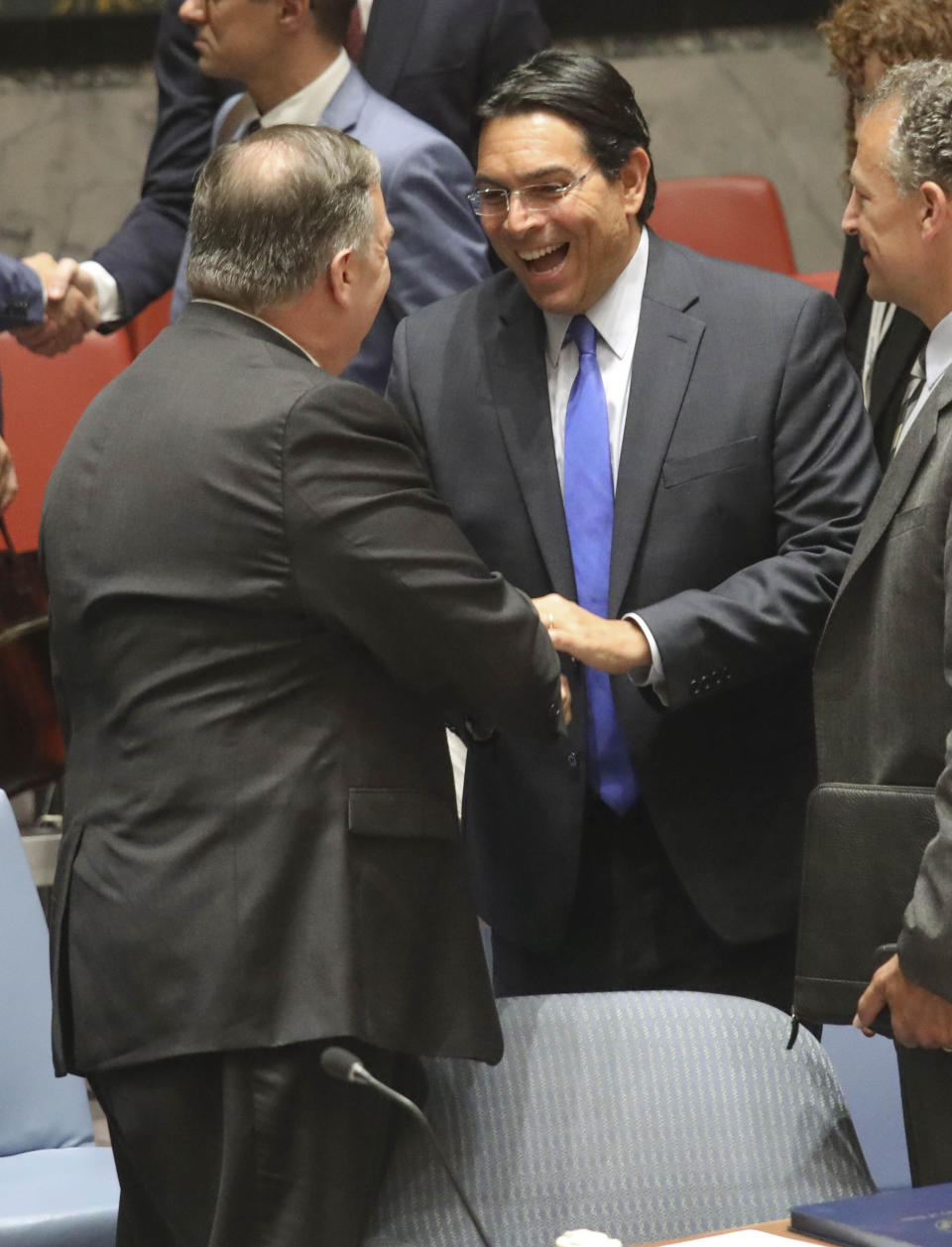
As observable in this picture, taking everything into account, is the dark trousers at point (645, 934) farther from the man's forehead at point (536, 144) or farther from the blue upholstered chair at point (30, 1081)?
the man's forehead at point (536, 144)

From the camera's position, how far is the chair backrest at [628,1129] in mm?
1824

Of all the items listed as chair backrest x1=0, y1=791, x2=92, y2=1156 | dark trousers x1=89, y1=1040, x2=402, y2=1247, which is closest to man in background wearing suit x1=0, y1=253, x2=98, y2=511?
chair backrest x1=0, y1=791, x2=92, y2=1156

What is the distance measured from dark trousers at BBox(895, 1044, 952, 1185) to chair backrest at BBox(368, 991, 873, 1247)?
2.5 inches

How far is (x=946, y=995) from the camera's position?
173 cm

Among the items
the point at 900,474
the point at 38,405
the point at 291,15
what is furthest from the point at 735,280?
the point at 38,405

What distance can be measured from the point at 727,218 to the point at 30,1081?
2768 mm

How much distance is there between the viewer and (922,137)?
2088mm

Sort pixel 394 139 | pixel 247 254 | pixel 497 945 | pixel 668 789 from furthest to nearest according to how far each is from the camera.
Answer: pixel 394 139, pixel 497 945, pixel 668 789, pixel 247 254

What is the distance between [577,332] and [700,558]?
34cm

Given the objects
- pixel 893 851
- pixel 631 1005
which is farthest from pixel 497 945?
pixel 893 851

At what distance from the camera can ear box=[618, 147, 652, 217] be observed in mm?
2340

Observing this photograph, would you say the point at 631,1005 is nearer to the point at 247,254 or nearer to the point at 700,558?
the point at 700,558

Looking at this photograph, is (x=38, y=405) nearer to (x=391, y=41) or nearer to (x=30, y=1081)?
(x=391, y=41)

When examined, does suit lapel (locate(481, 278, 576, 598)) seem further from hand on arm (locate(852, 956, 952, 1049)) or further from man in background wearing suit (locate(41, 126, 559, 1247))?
hand on arm (locate(852, 956, 952, 1049))
